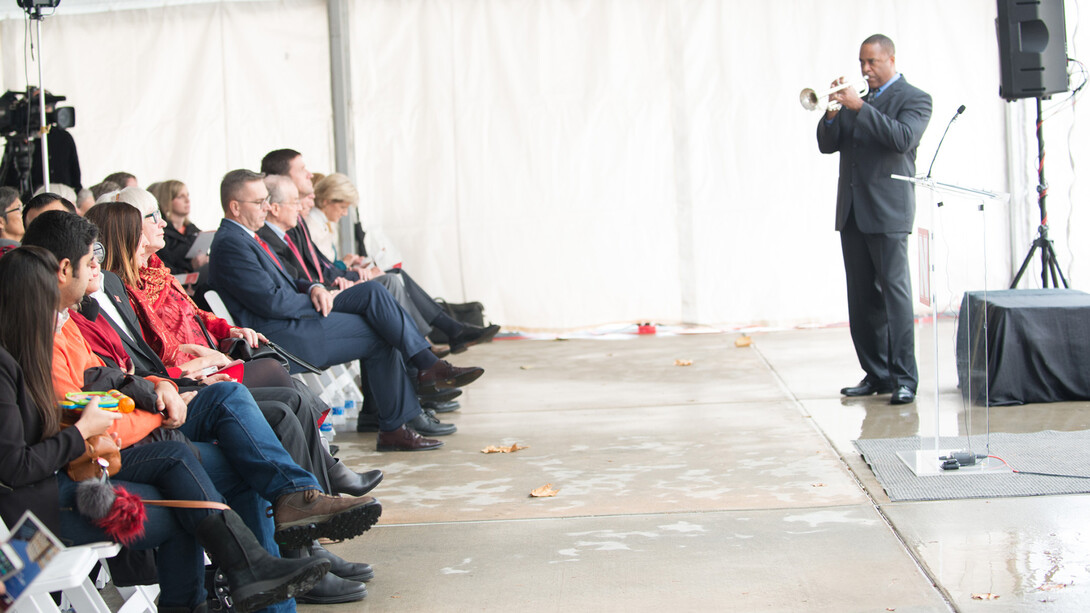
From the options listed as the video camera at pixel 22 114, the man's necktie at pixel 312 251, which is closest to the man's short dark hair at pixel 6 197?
the man's necktie at pixel 312 251

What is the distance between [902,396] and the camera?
5203mm

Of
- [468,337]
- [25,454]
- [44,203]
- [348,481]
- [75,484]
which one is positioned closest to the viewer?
[25,454]

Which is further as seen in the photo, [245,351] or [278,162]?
[278,162]

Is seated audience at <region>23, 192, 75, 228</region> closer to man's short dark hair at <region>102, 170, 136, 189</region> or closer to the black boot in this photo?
man's short dark hair at <region>102, 170, 136, 189</region>

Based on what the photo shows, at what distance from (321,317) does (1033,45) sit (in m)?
4.12

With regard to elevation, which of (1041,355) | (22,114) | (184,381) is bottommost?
(1041,355)

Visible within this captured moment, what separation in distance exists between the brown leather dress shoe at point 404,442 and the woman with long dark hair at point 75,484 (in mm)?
2218

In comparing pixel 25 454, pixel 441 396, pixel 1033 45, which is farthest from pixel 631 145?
pixel 25 454

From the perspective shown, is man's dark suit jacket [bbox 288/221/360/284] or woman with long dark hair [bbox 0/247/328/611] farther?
man's dark suit jacket [bbox 288/221/360/284]

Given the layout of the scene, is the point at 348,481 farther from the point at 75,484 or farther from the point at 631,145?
the point at 631,145

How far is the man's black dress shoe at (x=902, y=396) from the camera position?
17.1 feet

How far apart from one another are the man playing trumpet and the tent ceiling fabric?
2796 mm

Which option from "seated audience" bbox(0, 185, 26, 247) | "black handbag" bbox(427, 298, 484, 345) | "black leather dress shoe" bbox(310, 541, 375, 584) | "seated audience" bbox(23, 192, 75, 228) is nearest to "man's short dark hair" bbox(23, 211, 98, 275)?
"black leather dress shoe" bbox(310, 541, 375, 584)

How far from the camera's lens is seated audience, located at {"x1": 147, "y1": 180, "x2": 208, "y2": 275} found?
6.13m
